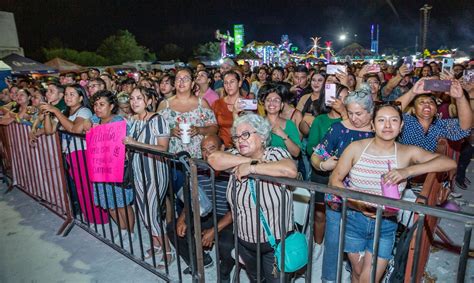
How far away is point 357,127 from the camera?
10.1 ft

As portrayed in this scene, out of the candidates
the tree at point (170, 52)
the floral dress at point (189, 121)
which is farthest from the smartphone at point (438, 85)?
the tree at point (170, 52)

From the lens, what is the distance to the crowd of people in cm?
263

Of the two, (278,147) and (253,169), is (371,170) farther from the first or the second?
(253,169)

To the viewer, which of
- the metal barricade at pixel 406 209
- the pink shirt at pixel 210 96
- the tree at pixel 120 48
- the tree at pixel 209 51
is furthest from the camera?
the tree at pixel 209 51

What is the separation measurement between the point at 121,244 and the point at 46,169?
209 centimetres

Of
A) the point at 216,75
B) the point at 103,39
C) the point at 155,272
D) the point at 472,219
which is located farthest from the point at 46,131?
the point at 103,39

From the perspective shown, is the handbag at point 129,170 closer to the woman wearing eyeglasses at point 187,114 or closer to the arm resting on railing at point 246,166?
the woman wearing eyeglasses at point 187,114

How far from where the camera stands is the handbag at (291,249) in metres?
2.51

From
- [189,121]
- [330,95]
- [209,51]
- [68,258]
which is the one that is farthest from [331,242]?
[209,51]

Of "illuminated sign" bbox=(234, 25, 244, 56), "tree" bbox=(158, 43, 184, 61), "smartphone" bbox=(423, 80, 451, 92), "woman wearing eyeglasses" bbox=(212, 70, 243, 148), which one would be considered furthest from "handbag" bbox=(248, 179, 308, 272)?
"tree" bbox=(158, 43, 184, 61)

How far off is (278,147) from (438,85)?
1830 millimetres

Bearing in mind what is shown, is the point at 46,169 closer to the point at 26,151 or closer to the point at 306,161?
the point at 26,151

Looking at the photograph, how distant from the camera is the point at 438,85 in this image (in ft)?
10.8

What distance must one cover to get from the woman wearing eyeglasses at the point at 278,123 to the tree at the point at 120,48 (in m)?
87.3
